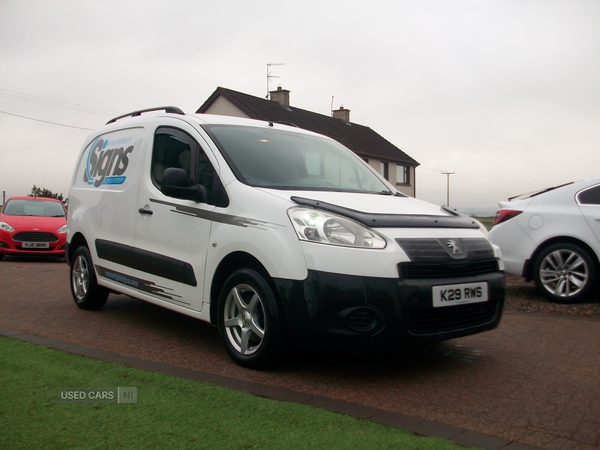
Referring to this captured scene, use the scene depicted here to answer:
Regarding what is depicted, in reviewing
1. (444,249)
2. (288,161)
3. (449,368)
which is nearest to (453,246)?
(444,249)

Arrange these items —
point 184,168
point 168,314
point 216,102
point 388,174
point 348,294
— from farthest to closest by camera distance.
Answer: point 388,174 < point 216,102 < point 168,314 < point 184,168 < point 348,294

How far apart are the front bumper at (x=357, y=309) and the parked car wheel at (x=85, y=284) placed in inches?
135

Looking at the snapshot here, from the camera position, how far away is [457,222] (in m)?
4.63

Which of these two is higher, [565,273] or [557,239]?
[557,239]

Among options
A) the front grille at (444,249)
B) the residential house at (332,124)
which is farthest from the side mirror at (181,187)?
the residential house at (332,124)

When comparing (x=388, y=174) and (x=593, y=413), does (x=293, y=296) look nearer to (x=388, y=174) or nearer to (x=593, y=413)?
(x=593, y=413)

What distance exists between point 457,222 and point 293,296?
1441mm

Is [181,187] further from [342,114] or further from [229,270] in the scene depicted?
[342,114]

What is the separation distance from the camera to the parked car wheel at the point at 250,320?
4.25 meters

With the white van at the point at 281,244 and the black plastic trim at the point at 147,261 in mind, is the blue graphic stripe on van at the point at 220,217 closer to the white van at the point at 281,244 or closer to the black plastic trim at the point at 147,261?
the white van at the point at 281,244

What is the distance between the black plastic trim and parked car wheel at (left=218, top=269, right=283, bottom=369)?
0.47 metres

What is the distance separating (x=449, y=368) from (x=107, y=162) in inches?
167

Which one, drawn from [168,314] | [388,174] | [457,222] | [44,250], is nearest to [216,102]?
[388,174]

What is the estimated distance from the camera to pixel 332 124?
43.7 meters
